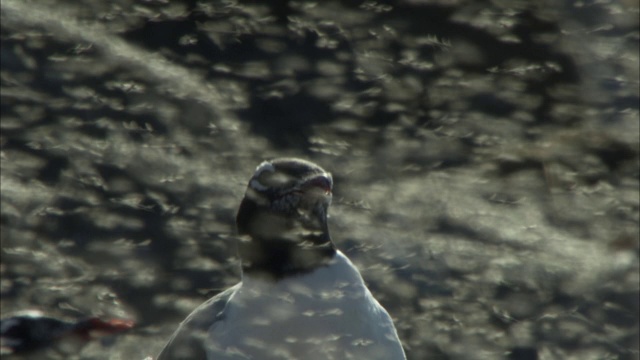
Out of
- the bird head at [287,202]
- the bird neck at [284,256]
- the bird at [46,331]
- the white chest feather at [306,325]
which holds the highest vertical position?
the bird head at [287,202]

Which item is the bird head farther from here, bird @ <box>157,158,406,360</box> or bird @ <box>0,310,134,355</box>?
bird @ <box>0,310,134,355</box>

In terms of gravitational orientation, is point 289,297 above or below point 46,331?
above

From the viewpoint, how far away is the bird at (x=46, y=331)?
1.30 m

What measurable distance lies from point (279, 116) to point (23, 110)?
31cm

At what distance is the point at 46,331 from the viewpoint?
1.41 m

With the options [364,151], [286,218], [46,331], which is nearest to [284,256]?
[286,218]

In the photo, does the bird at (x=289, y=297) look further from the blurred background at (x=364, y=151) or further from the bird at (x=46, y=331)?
the bird at (x=46, y=331)

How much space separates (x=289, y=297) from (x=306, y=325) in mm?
51

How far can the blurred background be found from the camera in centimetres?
106

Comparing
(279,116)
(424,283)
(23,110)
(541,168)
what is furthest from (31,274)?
(541,168)

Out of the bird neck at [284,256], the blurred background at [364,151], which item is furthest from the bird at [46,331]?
the bird neck at [284,256]

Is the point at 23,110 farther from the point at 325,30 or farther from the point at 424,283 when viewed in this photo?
the point at 424,283

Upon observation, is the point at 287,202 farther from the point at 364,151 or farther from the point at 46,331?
the point at 46,331

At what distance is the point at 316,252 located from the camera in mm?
1057
